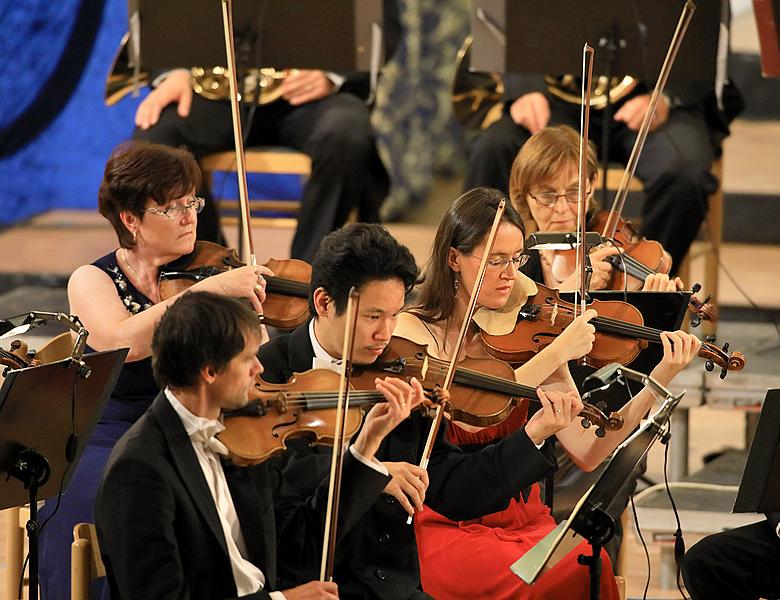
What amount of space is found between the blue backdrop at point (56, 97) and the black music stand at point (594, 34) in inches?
84.8

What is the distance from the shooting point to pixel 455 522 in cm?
258

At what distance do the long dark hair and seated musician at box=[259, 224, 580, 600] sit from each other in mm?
342

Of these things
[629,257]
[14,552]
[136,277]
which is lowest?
[14,552]

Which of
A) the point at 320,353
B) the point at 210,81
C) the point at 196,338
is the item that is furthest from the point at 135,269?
the point at 210,81

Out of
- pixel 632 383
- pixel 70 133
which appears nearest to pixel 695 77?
pixel 632 383

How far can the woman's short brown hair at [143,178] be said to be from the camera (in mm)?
2732

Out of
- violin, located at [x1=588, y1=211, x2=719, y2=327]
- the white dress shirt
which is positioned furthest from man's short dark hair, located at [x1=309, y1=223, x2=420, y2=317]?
violin, located at [x1=588, y1=211, x2=719, y2=327]

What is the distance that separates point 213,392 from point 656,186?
8.06 ft

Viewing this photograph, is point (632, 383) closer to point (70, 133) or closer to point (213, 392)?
point (213, 392)

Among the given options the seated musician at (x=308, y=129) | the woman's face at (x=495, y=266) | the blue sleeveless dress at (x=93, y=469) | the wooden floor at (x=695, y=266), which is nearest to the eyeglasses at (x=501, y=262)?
the woman's face at (x=495, y=266)

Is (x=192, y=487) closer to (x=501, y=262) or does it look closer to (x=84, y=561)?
(x=84, y=561)

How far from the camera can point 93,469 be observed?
8.52 ft

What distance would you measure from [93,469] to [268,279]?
1.73 ft

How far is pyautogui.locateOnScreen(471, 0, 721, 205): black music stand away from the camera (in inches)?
153
